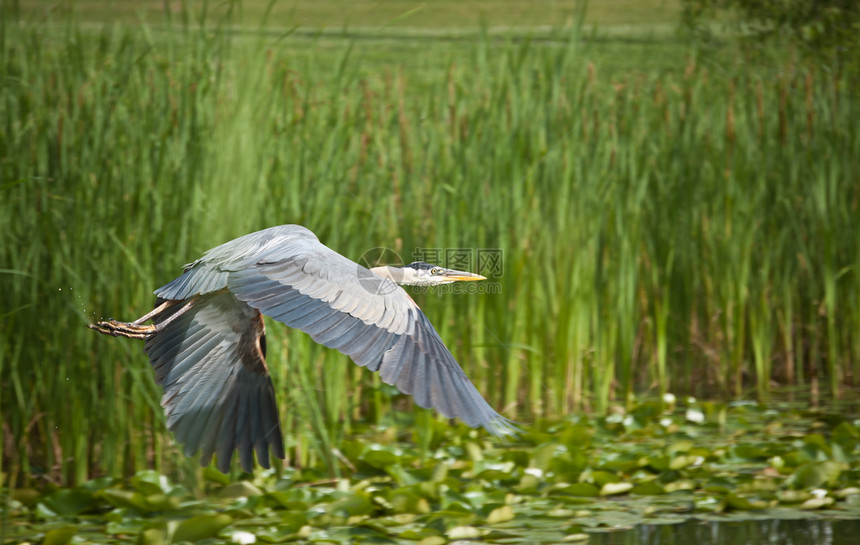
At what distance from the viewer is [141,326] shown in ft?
8.93

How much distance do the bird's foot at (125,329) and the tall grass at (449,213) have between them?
55 centimetres

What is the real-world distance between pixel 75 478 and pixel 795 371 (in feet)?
11.9

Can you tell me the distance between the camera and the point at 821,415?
4.17m

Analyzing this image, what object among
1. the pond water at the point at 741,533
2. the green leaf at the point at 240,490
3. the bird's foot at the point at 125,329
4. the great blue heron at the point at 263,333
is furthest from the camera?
the green leaf at the point at 240,490

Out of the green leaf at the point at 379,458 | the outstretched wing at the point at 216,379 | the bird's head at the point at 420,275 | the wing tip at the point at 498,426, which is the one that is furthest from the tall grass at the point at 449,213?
the wing tip at the point at 498,426

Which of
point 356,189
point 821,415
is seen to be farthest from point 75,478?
point 821,415

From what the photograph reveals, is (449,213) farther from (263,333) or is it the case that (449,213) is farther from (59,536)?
(59,536)

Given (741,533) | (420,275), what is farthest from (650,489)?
(420,275)

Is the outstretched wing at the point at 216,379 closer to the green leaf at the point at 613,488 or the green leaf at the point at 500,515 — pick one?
the green leaf at the point at 500,515

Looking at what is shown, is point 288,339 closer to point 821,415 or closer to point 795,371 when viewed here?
point 821,415

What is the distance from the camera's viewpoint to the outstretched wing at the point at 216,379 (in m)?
2.80

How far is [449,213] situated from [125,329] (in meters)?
1.82

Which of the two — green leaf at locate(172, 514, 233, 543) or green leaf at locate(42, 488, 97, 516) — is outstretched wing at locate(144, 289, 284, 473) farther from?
green leaf at locate(42, 488, 97, 516)

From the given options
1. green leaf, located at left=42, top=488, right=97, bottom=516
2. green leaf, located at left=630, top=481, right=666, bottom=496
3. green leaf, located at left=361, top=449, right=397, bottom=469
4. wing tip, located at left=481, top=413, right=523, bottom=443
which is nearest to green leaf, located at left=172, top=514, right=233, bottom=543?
green leaf, located at left=42, top=488, right=97, bottom=516
